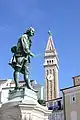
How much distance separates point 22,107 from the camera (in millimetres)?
12227

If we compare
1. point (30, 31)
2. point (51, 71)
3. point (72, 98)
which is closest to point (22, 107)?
point (30, 31)

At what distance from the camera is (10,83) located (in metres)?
57.8

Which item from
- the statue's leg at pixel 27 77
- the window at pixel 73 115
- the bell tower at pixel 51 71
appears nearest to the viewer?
the statue's leg at pixel 27 77

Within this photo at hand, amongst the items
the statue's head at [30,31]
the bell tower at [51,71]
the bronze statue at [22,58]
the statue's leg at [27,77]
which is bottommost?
the statue's leg at [27,77]

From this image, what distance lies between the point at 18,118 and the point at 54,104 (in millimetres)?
51562

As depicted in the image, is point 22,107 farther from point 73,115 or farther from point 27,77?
point 73,115

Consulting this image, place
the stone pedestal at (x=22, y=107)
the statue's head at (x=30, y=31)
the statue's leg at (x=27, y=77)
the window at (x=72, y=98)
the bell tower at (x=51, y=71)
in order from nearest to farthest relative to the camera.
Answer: the stone pedestal at (x=22, y=107)
the statue's leg at (x=27, y=77)
the statue's head at (x=30, y=31)
the window at (x=72, y=98)
the bell tower at (x=51, y=71)

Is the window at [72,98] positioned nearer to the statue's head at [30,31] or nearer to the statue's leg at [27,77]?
the statue's head at [30,31]

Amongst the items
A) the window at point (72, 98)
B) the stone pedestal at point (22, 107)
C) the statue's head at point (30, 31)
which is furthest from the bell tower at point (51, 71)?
the stone pedestal at point (22, 107)

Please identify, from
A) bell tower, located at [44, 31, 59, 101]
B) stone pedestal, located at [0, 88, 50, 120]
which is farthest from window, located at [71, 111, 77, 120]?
bell tower, located at [44, 31, 59, 101]

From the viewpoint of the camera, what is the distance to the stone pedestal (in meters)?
12.2

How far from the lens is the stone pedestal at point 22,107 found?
12.2m

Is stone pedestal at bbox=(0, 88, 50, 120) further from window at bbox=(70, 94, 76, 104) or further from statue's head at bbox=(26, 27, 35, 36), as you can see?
window at bbox=(70, 94, 76, 104)

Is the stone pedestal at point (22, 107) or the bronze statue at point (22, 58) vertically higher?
the bronze statue at point (22, 58)
